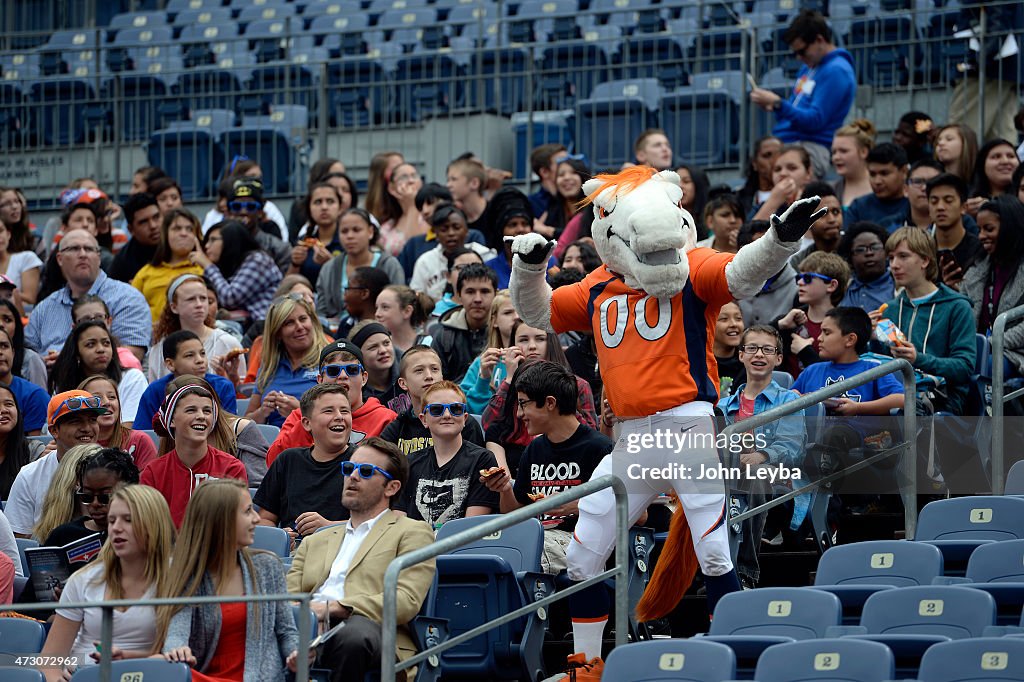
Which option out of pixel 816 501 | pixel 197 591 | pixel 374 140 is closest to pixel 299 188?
pixel 374 140

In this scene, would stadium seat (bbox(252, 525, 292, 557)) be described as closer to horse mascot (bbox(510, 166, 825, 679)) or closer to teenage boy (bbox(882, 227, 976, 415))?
horse mascot (bbox(510, 166, 825, 679))

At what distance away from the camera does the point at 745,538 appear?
7.08 meters

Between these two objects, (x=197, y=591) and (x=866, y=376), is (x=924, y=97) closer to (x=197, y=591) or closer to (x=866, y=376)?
(x=866, y=376)

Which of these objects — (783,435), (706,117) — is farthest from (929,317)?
(706,117)

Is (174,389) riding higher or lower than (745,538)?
higher

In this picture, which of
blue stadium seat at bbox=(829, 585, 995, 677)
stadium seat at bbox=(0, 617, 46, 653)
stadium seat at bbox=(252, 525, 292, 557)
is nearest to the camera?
blue stadium seat at bbox=(829, 585, 995, 677)

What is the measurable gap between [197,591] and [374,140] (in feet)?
31.2

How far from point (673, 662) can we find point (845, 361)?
3.05 m

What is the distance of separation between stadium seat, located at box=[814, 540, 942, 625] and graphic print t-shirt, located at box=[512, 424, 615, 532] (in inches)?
43.0

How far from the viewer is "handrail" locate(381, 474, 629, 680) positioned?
5.26 metres

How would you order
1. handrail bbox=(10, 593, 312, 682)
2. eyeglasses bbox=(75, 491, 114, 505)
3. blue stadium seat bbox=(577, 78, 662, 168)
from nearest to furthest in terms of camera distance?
1. handrail bbox=(10, 593, 312, 682)
2. eyeglasses bbox=(75, 491, 114, 505)
3. blue stadium seat bbox=(577, 78, 662, 168)

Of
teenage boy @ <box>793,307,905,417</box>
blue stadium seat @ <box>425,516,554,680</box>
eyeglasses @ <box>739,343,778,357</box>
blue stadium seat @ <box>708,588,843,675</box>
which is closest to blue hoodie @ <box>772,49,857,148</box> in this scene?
teenage boy @ <box>793,307,905,417</box>

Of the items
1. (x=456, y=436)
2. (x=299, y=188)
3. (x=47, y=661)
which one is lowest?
(x=47, y=661)

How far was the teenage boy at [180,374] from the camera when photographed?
851cm
